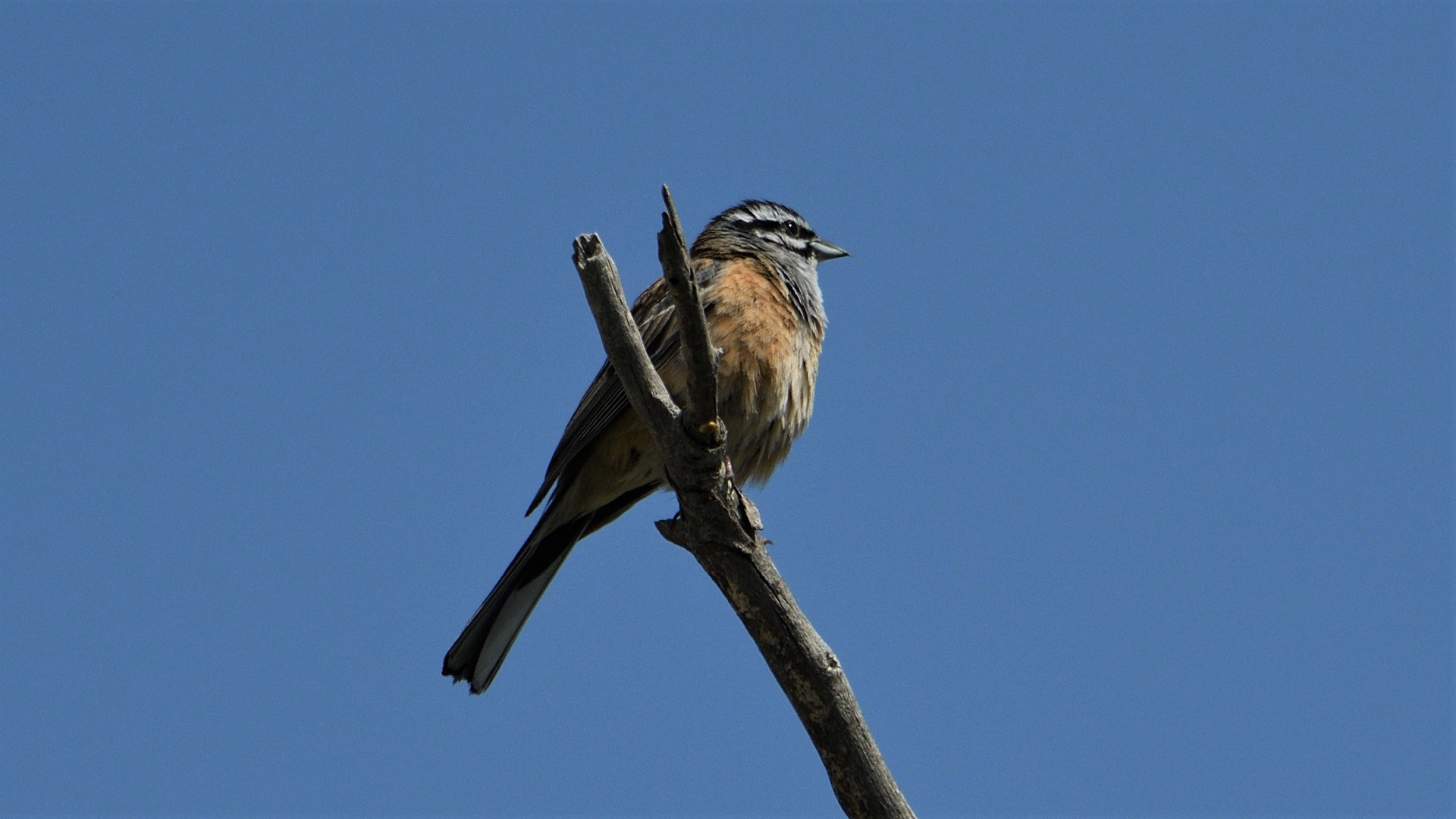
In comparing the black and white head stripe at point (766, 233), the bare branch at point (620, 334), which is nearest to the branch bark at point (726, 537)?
the bare branch at point (620, 334)

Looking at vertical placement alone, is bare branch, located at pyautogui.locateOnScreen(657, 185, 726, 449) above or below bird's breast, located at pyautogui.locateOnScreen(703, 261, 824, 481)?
below

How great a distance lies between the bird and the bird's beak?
0.91 m

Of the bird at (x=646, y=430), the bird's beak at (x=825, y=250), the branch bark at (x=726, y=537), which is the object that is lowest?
the branch bark at (x=726, y=537)

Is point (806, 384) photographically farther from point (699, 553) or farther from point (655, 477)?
point (699, 553)

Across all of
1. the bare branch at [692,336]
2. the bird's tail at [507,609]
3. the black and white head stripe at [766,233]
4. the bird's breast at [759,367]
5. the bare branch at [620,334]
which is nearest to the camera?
the bare branch at [692,336]

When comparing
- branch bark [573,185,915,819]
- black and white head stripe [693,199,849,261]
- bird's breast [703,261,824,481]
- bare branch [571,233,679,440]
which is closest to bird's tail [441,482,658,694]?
bird's breast [703,261,824,481]

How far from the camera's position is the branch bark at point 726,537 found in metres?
4.64

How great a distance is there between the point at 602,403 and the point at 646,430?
29cm

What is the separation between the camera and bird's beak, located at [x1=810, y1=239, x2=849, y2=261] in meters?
8.32

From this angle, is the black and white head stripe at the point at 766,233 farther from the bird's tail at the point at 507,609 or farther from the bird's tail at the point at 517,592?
the bird's tail at the point at 507,609

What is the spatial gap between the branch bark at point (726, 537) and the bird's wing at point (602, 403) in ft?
4.53

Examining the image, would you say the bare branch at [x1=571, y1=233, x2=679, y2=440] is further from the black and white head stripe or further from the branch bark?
the black and white head stripe

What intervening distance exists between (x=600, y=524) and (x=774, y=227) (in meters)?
2.29

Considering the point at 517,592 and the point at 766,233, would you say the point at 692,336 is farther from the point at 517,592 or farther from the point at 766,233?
the point at 766,233
